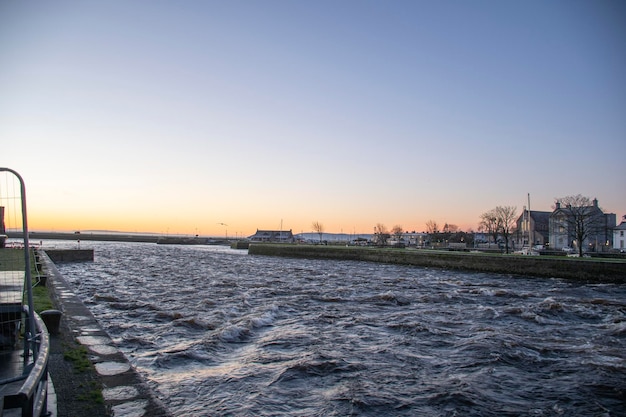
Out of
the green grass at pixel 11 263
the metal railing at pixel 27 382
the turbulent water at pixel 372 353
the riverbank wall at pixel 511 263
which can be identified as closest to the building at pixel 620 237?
the riverbank wall at pixel 511 263

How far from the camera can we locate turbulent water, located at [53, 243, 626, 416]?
703 cm

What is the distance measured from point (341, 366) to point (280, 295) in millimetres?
10842

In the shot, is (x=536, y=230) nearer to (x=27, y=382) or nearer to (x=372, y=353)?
(x=372, y=353)

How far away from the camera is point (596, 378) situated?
830 centimetres

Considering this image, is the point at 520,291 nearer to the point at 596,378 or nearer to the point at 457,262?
the point at 596,378

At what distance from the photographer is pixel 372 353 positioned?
9.77 metres

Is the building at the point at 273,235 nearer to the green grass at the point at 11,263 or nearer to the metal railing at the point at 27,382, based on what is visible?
the green grass at the point at 11,263

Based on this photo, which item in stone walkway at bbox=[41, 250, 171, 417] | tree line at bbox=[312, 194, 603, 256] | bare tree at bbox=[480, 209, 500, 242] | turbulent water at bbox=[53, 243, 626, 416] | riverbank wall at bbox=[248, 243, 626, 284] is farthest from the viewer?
bare tree at bbox=[480, 209, 500, 242]

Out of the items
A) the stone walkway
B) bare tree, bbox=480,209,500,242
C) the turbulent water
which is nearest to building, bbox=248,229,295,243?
bare tree, bbox=480,209,500,242

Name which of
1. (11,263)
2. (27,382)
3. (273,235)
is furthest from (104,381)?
(273,235)

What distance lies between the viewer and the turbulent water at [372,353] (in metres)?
7.03

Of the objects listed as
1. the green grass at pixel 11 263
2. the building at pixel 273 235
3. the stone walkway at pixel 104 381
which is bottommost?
the building at pixel 273 235

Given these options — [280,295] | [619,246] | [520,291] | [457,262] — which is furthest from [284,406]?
[619,246]

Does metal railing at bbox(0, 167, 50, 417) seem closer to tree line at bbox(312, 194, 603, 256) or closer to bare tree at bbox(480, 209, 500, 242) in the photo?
tree line at bbox(312, 194, 603, 256)
